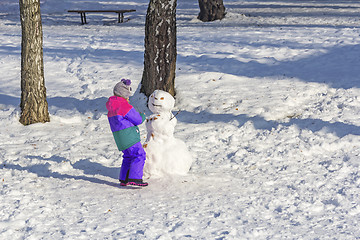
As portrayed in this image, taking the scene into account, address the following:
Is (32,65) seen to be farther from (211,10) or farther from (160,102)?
(211,10)

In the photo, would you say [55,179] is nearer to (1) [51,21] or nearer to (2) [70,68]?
(2) [70,68]

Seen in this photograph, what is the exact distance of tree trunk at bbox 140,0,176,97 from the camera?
896cm

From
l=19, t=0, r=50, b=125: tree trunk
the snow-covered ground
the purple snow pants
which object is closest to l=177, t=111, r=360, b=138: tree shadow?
the snow-covered ground

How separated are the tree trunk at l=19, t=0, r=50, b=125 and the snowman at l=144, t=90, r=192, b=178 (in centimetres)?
336

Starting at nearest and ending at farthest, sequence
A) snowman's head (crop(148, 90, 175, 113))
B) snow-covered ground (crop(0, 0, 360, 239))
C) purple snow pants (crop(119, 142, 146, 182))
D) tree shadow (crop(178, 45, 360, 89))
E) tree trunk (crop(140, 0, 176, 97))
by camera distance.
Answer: snow-covered ground (crop(0, 0, 360, 239)) < purple snow pants (crop(119, 142, 146, 182)) < snowman's head (crop(148, 90, 175, 113)) < tree trunk (crop(140, 0, 176, 97)) < tree shadow (crop(178, 45, 360, 89))

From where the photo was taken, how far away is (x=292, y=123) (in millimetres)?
8086

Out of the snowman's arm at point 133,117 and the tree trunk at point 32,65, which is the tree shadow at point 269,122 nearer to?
the tree trunk at point 32,65

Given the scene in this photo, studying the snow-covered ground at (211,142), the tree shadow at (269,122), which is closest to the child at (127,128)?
the snow-covered ground at (211,142)

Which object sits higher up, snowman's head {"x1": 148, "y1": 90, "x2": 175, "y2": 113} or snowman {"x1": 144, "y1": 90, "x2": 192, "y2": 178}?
snowman's head {"x1": 148, "y1": 90, "x2": 175, "y2": 113}

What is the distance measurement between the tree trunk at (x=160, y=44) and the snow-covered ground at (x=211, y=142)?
22.2 inches

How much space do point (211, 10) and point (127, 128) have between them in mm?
13701

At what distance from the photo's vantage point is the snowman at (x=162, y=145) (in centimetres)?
605

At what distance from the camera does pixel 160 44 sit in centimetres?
909

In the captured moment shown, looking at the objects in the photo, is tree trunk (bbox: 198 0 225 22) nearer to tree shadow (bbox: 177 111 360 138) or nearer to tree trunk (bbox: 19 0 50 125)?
tree shadow (bbox: 177 111 360 138)
